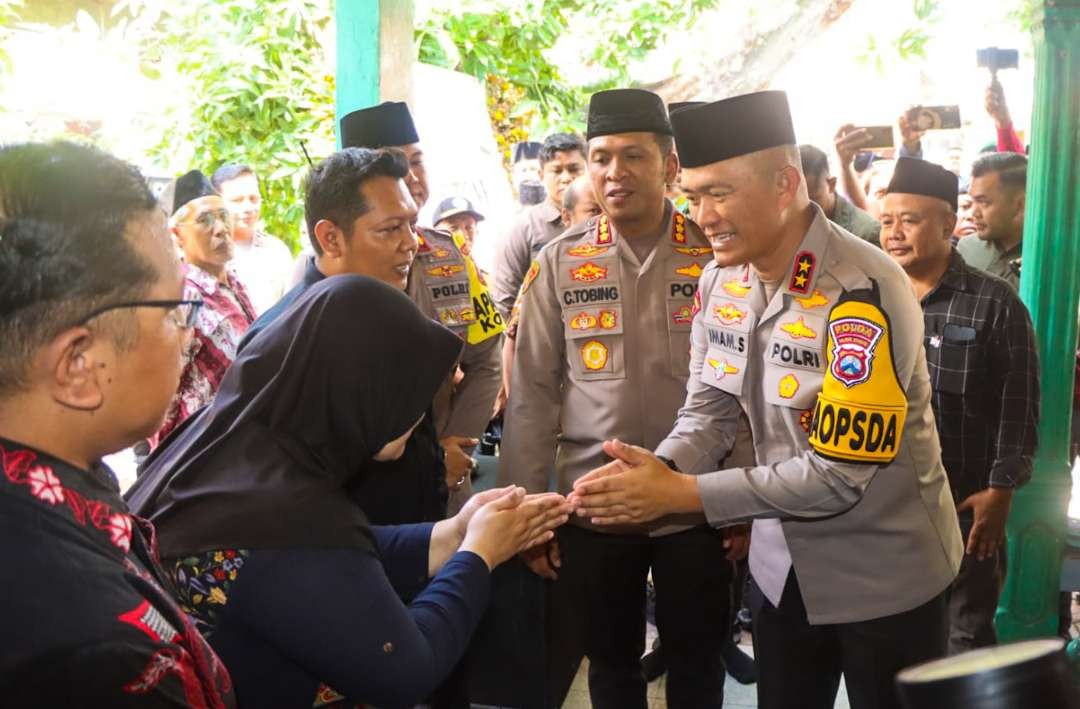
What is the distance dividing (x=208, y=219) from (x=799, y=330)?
2650 millimetres

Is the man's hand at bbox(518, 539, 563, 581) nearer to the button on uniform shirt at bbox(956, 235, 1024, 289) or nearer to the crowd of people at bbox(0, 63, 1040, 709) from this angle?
the crowd of people at bbox(0, 63, 1040, 709)

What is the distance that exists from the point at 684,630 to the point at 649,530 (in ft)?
1.04

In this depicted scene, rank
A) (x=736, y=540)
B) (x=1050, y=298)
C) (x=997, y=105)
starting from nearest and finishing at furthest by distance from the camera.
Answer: (x=736, y=540) < (x=1050, y=298) < (x=997, y=105)

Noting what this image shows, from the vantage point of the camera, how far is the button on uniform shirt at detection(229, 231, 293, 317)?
5.30 metres

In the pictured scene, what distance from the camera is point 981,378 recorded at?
308 cm

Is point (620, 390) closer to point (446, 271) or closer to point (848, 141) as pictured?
point (446, 271)

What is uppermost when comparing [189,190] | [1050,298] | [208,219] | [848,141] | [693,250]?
[848,141]

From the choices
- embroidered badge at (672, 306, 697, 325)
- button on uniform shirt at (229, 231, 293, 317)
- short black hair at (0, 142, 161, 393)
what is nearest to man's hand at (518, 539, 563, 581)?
embroidered badge at (672, 306, 697, 325)

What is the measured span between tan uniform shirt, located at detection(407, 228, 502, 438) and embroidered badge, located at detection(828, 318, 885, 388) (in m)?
1.55

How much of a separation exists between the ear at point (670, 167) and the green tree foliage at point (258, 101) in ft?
12.4

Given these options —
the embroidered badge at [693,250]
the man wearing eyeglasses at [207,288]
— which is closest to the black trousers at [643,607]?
the embroidered badge at [693,250]

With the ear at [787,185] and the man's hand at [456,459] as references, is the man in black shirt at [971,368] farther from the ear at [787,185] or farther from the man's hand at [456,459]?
the man's hand at [456,459]

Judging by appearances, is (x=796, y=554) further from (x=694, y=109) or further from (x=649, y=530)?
(x=694, y=109)

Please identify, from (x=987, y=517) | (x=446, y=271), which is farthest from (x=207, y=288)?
(x=987, y=517)
